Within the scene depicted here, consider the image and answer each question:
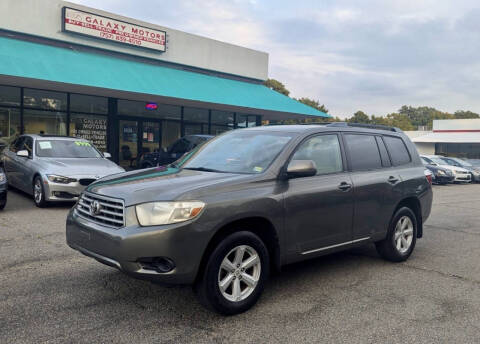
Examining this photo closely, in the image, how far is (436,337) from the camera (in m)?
3.61

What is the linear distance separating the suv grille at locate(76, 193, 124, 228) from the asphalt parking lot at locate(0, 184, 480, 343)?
0.78 meters

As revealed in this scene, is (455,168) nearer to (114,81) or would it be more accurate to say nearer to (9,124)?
(114,81)

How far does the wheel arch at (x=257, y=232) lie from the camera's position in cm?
386

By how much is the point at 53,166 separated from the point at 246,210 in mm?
6746

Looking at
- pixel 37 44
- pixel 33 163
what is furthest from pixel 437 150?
pixel 33 163

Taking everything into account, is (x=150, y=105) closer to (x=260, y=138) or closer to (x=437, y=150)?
(x=260, y=138)

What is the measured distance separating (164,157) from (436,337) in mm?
12101

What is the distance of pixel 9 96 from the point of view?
52.5 ft

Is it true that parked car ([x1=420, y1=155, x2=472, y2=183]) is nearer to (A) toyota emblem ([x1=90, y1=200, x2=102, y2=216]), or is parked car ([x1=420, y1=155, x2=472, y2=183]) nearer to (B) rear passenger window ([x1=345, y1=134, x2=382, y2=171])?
(B) rear passenger window ([x1=345, y1=134, x2=382, y2=171])

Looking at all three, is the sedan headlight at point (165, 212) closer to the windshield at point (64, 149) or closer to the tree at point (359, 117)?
the windshield at point (64, 149)

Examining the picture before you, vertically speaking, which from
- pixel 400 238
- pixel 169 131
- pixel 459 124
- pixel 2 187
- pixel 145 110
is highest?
pixel 459 124

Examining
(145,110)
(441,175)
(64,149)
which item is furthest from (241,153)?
(441,175)

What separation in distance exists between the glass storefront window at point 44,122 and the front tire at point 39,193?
26.0 ft

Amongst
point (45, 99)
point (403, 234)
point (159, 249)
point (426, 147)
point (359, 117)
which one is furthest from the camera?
point (359, 117)
